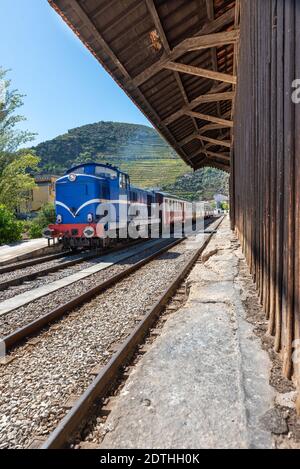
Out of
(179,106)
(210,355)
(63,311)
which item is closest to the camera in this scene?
(210,355)

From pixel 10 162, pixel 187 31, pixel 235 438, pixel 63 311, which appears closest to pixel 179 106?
pixel 187 31

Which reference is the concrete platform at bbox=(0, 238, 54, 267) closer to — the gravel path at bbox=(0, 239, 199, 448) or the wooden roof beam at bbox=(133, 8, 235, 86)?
the gravel path at bbox=(0, 239, 199, 448)

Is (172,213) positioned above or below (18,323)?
above

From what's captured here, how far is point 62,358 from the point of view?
155 inches

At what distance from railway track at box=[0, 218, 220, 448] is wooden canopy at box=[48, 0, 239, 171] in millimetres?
5647

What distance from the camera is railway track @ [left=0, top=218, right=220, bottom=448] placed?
2.79 m

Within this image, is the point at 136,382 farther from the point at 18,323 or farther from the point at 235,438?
the point at 18,323

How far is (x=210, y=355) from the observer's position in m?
3.56

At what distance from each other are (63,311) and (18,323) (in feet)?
2.41

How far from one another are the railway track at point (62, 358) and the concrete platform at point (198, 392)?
1.62 feet

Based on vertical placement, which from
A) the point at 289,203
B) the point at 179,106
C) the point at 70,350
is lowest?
the point at 70,350

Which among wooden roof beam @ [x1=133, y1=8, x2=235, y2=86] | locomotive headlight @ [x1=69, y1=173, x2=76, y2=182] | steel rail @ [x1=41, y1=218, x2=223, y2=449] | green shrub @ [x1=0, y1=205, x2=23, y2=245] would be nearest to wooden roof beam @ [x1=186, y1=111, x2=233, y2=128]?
wooden roof beam @ [x1=133, y1=8, x2=235, y2=86]

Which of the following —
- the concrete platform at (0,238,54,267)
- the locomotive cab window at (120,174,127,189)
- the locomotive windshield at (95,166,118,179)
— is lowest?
the concrete platform at (0,238,54,267)

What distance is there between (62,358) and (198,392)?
182 cm
